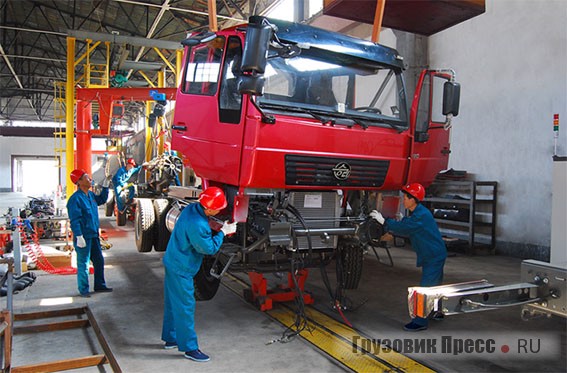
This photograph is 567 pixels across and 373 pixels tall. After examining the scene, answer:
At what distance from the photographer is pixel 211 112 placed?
4145 mm

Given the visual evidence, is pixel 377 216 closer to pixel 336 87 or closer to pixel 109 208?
pixel 336 87

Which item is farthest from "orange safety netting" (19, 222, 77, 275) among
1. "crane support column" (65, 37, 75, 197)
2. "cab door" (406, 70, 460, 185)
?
"cab door" (406, 70, 460, 185)

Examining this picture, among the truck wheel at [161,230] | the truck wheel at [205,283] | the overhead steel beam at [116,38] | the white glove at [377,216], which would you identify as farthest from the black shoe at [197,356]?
the overhead steel beam at [116,38]

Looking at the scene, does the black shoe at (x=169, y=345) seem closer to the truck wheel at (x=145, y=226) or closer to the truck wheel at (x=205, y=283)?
the truck wheel at (x=205, y=283)

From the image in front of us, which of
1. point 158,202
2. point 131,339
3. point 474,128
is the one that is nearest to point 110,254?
point 158,202

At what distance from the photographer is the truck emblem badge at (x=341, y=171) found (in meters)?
4.27

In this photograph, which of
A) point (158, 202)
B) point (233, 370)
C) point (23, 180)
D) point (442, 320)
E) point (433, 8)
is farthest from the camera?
point (23, 180)

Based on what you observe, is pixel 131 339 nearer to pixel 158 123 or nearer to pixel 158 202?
pixel 158 202

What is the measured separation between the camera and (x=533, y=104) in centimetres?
805

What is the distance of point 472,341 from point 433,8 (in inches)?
175

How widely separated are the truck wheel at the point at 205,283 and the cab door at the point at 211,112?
4.29 ft

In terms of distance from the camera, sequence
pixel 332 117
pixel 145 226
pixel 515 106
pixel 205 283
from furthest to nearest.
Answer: pixel 515 106, pixel 145 226, pixel 205 283, pixel 332 117

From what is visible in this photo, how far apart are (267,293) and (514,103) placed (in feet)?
20.3

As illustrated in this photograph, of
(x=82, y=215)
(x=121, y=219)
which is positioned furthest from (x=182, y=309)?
(x=121, y=219)
